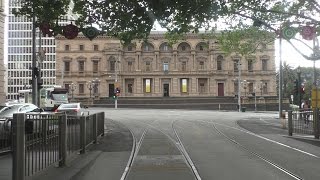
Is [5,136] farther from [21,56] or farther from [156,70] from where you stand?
[21,56]

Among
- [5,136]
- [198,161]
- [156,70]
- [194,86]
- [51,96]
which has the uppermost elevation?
[156,70]

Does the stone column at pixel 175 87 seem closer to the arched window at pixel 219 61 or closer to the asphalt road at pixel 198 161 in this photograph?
the arched window at pixel 219 61

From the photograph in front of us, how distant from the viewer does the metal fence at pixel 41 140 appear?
8766 millimetres

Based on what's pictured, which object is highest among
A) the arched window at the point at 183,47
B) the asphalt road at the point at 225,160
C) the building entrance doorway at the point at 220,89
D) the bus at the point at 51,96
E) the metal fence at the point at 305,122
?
the arched window at the point at 183,47

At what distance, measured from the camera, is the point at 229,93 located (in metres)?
127

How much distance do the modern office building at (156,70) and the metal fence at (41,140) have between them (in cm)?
11052

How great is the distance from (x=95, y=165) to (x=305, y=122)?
1351cm

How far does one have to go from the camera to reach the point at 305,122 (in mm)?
25078

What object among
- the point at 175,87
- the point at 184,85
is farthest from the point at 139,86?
the point at 184,85

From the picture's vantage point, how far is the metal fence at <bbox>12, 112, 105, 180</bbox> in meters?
8.77

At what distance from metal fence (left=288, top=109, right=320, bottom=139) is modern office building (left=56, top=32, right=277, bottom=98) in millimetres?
98511

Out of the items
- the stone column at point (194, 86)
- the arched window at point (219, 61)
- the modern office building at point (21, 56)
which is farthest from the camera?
the modern office building at point (21, 56)


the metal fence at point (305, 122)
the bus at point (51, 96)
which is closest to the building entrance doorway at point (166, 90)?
the bus at point (51, 96)

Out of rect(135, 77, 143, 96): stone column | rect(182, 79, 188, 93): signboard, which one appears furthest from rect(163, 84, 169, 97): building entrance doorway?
rect(135, 77, 143, 96): stone column
